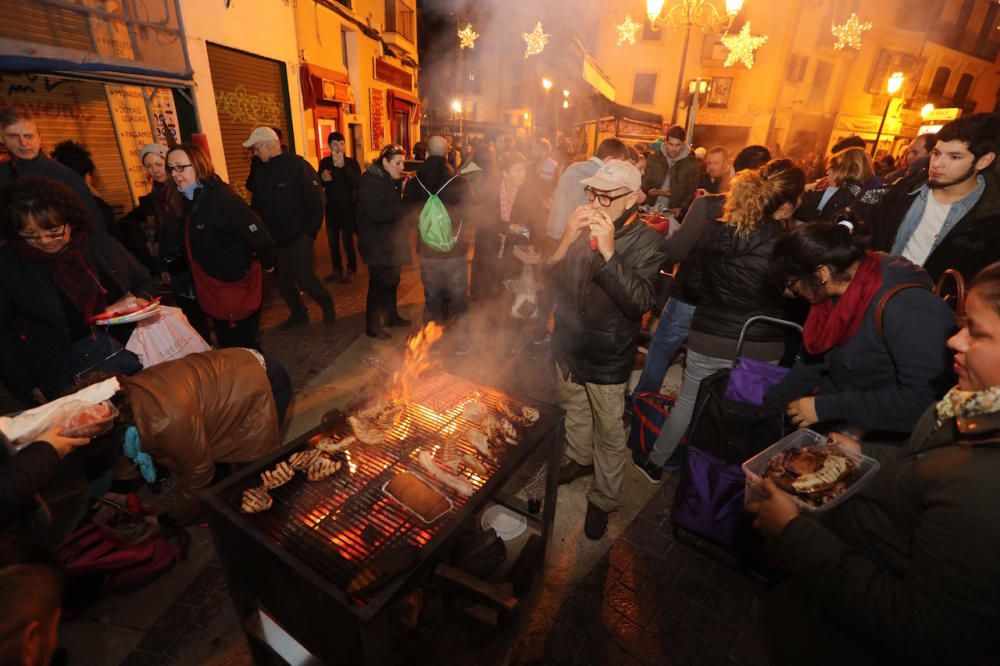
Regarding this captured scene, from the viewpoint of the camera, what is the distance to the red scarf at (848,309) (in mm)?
2188

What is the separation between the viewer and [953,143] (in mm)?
3092

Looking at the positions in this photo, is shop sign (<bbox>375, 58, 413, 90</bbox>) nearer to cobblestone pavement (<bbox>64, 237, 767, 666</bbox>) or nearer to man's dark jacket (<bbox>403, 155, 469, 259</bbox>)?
man's dark jacket (<bbox>403, 155, 469, 259</bbox>)

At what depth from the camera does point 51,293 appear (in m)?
2.94

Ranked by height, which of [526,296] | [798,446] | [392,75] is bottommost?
[526,296]

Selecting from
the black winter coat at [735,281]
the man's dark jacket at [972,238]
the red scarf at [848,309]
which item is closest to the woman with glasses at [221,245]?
the black winter coat at [735,281]

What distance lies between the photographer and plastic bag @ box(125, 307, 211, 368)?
3.39 metres

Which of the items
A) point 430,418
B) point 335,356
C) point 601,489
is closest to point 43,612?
point 430,418

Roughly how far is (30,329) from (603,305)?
3.87m

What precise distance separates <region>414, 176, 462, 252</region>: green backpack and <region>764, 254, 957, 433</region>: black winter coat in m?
3.76

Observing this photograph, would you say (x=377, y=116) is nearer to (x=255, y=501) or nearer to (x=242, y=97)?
(x=242, y=97)

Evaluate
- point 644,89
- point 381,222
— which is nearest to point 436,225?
point 381,222

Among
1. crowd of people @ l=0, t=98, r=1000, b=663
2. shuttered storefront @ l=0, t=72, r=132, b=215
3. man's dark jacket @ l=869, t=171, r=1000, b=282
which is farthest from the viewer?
shuttered storefront @ l=0, t=72, r=132, b=215

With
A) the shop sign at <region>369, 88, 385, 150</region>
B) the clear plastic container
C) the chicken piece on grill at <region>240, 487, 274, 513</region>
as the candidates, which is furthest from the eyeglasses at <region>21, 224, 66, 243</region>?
the shop sign at <region>369, 88, 385, 150</region>

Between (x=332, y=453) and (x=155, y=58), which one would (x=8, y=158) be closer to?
(x=155, y=58)
